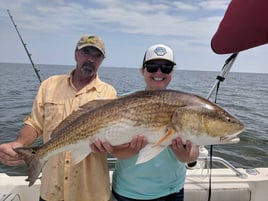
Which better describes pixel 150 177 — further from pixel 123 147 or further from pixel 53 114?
pixel 53 114

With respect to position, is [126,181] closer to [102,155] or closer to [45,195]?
[102,155]

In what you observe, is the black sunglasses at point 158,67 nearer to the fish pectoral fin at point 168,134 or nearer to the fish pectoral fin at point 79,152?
the fish pectoral fin at point 168,134

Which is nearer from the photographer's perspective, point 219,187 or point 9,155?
point 9,155

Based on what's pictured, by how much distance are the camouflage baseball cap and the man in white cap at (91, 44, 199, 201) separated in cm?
51

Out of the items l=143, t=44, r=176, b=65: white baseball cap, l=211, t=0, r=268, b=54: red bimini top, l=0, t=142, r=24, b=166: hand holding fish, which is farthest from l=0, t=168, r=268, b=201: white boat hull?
l=211, t=0, r=268, b=54: red bimini top

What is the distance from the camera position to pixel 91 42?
3.22m

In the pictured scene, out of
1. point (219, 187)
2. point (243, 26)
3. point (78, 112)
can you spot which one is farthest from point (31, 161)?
point (219, 187)

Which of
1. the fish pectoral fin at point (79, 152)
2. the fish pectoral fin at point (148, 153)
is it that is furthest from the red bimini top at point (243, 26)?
the fish pectoral fin at point (79, 152)

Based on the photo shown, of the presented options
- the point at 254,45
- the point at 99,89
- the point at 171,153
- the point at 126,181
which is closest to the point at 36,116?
the point at 99,89

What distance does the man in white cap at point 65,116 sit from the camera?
302 centimetres

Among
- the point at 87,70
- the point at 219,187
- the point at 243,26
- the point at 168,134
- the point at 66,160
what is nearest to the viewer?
the point at 243,26

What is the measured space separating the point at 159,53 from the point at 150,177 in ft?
3.83

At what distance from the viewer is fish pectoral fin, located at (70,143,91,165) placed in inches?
112

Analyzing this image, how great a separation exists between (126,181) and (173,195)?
1.55 feet
